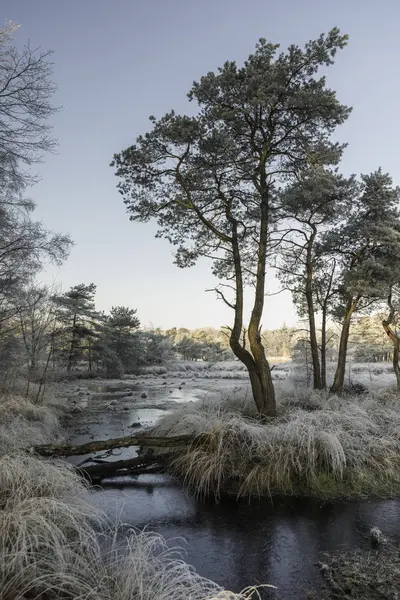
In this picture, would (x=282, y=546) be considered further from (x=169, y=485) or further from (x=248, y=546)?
(x=169, y=485)

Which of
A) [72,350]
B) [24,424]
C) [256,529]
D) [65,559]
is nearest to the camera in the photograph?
[65,559]

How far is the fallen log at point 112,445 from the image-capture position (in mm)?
5801

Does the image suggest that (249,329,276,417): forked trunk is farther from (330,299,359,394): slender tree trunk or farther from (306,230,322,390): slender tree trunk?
(330,299,359,394): slender tree trunk

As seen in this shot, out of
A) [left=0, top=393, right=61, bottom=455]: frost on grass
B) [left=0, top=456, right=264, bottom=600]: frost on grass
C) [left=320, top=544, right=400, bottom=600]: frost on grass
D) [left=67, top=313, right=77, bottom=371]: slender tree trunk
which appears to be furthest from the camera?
[left=67, top=313, right=77, bottom=371]: slender tree trunk

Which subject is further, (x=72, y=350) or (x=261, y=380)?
(x=72, y=350)

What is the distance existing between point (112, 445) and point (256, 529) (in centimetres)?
282

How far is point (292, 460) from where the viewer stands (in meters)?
5.62

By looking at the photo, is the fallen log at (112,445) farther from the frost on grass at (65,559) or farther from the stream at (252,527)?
the frost on grass at (65,559)

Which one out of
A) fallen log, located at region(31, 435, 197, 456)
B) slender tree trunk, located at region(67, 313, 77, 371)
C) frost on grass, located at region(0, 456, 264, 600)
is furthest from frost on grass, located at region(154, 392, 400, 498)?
slender tree trunk, located at region(67, 313, 77, 371)

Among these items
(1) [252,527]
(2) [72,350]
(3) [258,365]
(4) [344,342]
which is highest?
(4) [344,342]

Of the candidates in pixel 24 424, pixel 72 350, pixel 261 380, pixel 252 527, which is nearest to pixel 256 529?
pixel 252 527

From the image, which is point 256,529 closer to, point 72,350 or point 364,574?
point 364,574

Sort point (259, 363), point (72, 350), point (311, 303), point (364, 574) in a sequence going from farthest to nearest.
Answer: point (72, 350) < point (311, 303) < point (259, 363) < point (364, 574)

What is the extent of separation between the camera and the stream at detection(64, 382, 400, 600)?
11.5 feet
